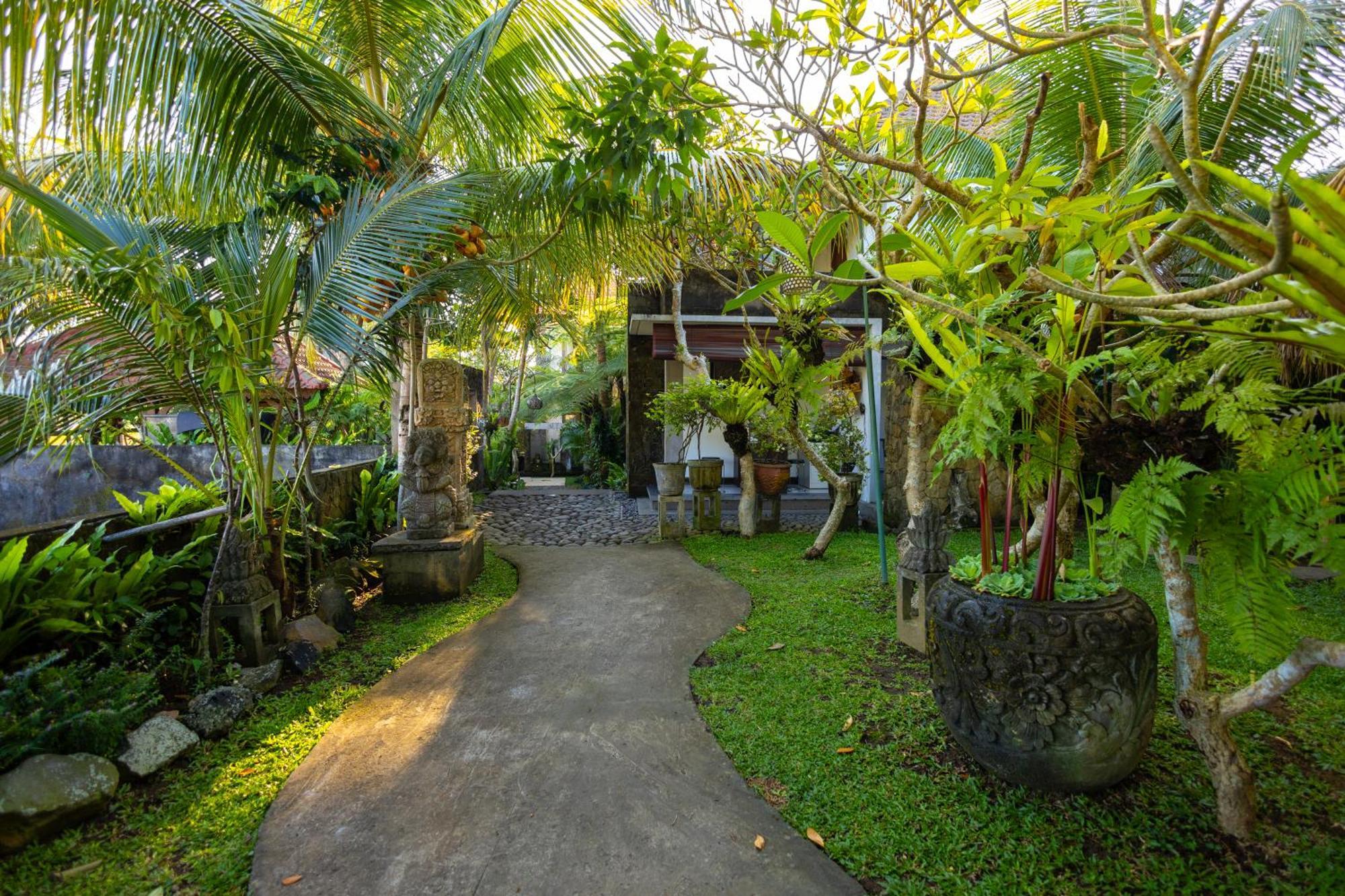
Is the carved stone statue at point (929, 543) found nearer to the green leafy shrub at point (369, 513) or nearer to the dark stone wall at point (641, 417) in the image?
the green leafy shrub at point (369, 513)

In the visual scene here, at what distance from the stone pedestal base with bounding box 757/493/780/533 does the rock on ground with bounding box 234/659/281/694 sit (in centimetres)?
509

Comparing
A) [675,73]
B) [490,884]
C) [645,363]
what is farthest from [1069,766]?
[645,363]

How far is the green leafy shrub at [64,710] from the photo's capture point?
2.20 metres

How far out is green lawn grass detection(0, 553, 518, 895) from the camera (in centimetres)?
193

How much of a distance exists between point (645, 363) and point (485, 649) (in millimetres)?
6865

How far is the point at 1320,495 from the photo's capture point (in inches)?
60.7

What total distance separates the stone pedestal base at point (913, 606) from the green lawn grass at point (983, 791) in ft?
0.27

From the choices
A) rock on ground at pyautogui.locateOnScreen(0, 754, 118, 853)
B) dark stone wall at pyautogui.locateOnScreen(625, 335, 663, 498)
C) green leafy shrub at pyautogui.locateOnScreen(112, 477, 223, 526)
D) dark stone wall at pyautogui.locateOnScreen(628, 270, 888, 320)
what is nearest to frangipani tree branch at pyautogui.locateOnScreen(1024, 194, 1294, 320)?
rock on ground at pyautogui.locateOnScreen(0, 754, 118, 853)

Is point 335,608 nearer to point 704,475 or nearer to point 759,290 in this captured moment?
point 759,290

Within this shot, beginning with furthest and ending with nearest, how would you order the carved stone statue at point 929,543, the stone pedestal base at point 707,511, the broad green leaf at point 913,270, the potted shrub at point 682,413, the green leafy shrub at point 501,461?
the green leafy shrub at point 501,461 → the stone pedestal base at point 707,511 → the potted shrub at point 682,413 → the carved stone statue at point 929,543 → the broad green leaf at point 913,270

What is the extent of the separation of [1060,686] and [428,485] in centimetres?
436

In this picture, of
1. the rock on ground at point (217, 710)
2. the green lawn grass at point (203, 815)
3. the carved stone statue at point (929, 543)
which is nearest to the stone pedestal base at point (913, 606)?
the carved stone statue at point (929, 543)

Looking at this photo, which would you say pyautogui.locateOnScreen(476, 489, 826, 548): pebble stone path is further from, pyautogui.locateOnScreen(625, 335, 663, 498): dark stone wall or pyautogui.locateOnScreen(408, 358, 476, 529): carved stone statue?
pyautogui.locateOnScreen(408, 358, 476, 529): carved stone statue

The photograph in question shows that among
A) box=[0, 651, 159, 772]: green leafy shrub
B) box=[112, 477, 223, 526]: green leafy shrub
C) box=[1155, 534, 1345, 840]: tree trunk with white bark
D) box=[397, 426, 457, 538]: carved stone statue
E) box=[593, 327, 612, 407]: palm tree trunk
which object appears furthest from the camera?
box=[593, 327, 612, 407]: palm tree trunk
